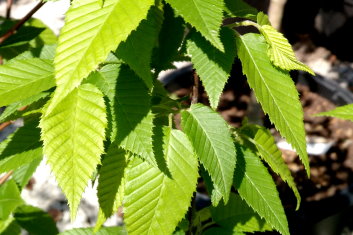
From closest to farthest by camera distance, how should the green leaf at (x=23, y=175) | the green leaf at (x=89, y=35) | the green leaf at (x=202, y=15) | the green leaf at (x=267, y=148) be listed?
1. the green leaf at (x=89, y=35)
2. the green leaf at (x=202, y=15)
3. the green leaf at (x=267, y=148)
4. the green leaf at (x=23, y=175)

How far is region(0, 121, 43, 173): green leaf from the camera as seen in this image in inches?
41.8

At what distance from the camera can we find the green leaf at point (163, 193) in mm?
1014

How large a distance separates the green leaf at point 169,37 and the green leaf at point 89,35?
1.15 ft

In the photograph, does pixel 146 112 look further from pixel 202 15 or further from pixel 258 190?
pixel 258 190

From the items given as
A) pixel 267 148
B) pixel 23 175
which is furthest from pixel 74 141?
pixel 23 175

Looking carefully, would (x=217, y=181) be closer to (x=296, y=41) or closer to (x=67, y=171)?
(x=67, y=171)

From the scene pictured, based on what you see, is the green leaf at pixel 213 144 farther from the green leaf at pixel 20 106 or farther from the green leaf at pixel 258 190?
the green leaf at pixel 20 106

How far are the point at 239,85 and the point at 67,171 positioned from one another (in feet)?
12.3

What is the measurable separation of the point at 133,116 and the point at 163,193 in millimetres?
204

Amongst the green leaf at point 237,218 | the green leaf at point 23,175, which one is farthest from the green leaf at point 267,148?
the green leaf at point 23,175

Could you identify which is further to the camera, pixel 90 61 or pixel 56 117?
pixel 56 117

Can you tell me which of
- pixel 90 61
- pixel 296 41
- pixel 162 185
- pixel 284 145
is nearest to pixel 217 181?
pixel 162 185

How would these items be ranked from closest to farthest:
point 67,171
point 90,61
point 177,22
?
point 90,61 < point 67,171 < point 177,22

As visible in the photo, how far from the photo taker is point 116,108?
934 millimetres
